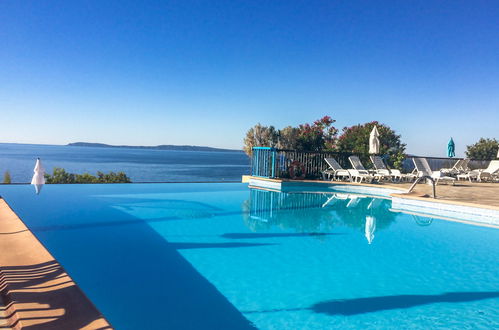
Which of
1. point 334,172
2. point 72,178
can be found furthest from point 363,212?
point 72,178

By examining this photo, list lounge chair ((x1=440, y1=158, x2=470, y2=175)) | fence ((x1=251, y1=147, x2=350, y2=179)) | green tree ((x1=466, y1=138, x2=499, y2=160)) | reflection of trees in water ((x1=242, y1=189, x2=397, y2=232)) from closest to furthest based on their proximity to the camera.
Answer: reflection of trees in water ((x1=242, y1=189, x2=397, y2=232)) → fence ((x1=251, y1=147, x2=350, y2=179)) → lounge chair ((x1=440, y1=158, x2=470, y2=175)) → green tree ((x1=466, y1=138, x2=499, y2=160))

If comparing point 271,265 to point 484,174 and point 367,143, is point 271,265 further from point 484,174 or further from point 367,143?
point 484,174

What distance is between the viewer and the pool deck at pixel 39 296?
214 cm

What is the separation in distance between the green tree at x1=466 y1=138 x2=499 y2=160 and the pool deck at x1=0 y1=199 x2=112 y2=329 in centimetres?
2252

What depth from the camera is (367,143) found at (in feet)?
50.9

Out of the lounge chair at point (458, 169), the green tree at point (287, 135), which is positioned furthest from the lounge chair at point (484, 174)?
the green tree at point (287, 135)

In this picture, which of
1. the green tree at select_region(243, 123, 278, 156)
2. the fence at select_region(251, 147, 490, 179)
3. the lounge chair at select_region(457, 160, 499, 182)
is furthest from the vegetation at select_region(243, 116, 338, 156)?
the lounge chair at select_region(457, 160, 499, 182)

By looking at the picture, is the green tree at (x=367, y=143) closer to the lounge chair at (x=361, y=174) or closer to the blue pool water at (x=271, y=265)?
the lounge chair at (x=361, y=174)

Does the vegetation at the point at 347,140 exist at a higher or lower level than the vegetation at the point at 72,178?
higher

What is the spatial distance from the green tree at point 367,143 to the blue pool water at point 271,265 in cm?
690

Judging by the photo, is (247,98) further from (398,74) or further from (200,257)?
(200,257)

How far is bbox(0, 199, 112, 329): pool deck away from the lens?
2.14 metres

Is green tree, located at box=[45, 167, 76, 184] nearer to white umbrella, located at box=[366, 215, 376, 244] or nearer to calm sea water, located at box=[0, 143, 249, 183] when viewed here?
white umbrella, located at box=[366, 215, 376, 244]

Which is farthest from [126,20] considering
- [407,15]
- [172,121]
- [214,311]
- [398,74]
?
[172,121]
